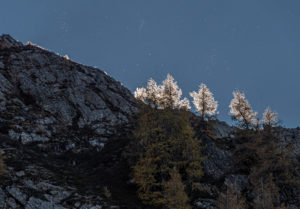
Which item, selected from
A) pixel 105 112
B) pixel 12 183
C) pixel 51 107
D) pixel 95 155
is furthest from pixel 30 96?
pixel 12 183

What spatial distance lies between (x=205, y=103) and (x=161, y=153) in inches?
749

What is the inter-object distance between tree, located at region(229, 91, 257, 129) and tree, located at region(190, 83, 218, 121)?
3411mm

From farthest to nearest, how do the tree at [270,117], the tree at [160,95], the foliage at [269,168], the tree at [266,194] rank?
the tree at [270,117] → the tree at [160,95] → the foliage at [269,168] → the tree at [266,194]

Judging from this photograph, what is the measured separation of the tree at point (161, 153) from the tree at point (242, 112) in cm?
1301

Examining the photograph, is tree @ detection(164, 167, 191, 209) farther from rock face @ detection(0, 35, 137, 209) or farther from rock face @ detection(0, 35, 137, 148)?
rock face @ detection(0, 35, 137, 148)

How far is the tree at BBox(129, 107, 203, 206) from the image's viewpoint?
22656mm

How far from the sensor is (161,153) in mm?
24531

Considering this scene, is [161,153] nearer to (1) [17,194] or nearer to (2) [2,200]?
(1) [17,194]

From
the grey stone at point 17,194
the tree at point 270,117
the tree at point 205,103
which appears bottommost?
the grey stone at point 17,194

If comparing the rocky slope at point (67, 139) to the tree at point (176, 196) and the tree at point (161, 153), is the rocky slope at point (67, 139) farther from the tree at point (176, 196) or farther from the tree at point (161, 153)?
the tree at point (176, 196)

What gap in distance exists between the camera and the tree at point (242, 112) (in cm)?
3616

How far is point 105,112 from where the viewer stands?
1652 inches

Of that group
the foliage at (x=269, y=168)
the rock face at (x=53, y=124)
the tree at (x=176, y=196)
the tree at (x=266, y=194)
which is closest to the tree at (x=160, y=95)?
the rock face at (x=53, y=124)

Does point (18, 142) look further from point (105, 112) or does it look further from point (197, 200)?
point (197, 200)
